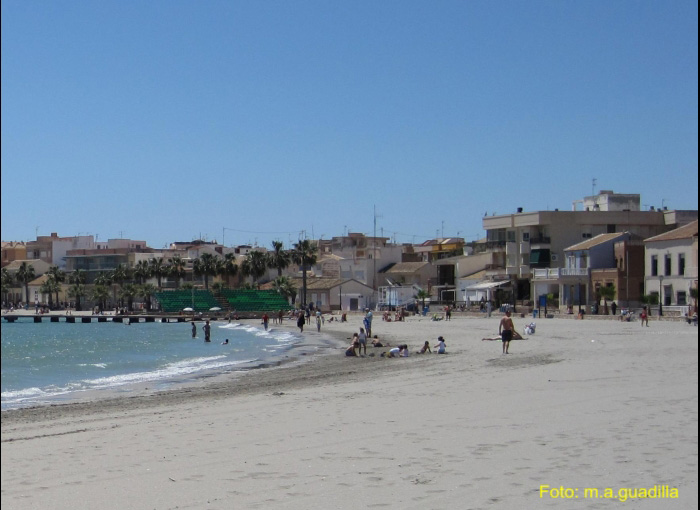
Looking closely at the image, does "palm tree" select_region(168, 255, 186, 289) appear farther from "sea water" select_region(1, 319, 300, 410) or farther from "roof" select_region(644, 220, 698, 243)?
"roof" select_region(644, 220, 698, 243)

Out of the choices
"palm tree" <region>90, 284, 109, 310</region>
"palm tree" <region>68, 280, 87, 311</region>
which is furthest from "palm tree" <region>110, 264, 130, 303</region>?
"palm tree" <region>68, 280, 87, 311</region>

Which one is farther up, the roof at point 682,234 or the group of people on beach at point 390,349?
the roof at point 682,234

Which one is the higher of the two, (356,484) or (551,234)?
(551,234)

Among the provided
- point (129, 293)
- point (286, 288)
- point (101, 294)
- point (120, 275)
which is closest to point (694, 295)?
point (286, 288)

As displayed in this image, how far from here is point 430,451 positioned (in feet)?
33.6

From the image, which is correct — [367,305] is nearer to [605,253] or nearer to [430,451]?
[605,253]

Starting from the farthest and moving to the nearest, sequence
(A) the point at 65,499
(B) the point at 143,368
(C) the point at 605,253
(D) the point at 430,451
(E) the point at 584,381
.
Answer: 1. (C) the point at 605,253
2. (B) the point at 143,368
3. (E) the point at 584,381
4. (D) the point at 430,451
5. (A) the point at 65,499

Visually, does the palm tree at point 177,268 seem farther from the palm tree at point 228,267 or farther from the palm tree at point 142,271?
the palm tree at point 228,267

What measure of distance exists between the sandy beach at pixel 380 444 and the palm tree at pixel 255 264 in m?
81.9

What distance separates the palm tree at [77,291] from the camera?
119500 millimetres

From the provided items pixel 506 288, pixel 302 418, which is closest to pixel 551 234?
pixel 506 288

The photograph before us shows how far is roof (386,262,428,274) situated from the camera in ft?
296

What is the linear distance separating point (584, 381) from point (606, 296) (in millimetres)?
39496

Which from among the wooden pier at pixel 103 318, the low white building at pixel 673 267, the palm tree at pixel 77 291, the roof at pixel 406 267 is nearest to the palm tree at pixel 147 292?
the wooden pier at pixel 103 318
